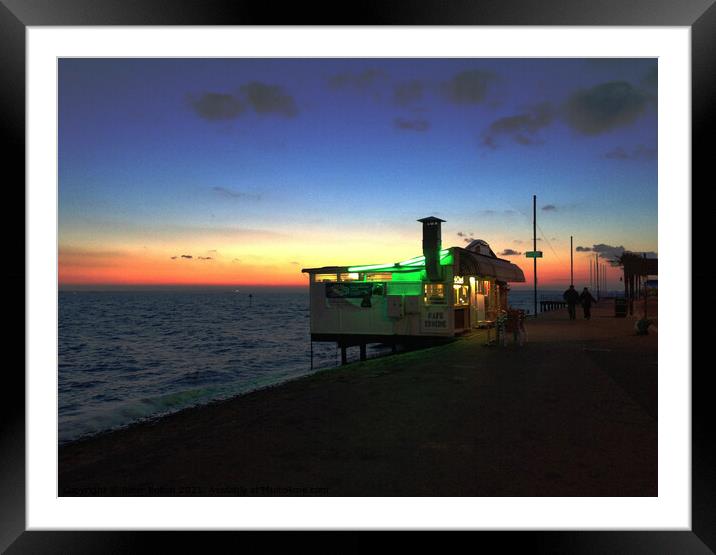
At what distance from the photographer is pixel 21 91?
3277 mm

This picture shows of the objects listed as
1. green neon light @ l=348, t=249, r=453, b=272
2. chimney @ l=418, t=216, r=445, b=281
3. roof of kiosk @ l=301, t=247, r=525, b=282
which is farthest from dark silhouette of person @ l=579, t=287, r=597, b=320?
chimney @ l=418, t=216, r=445, b=281

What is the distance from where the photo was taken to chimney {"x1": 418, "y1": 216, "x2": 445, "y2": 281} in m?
15.6

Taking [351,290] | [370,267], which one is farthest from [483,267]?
[351,290]

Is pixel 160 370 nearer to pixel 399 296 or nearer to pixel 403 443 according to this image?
pixel 399 296

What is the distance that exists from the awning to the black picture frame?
503 inches

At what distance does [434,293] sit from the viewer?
52.7 feet

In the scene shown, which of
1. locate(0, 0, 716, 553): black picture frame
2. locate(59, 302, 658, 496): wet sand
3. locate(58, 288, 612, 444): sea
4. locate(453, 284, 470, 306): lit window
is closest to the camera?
locate(0, 0, 716, 553): black picture frame

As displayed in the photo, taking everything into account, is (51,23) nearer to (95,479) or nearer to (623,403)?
(95,479)

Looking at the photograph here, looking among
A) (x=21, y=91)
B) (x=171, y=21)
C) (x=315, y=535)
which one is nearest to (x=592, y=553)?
(x=315, y=535)

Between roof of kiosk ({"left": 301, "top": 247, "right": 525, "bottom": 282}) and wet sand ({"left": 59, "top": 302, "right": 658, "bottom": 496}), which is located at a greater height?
roof of kiosk ({"left": 301, "top": 247, "right": 525, "bottom": 282})

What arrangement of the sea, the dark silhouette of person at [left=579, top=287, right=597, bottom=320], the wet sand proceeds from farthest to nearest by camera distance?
the dark silhouette of person at [left=579, top=287, right=597, bottom=320] < the sea < the wet sand

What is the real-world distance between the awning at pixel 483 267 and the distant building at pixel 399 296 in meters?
0.04

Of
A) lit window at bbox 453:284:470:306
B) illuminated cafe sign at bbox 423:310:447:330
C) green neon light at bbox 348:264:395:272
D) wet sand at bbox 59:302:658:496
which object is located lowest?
wet sand at bbox 59:302:658:496

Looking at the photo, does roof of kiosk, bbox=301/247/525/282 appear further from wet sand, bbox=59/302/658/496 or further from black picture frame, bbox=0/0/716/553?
black picture frame, bbox=0/0/716/553
